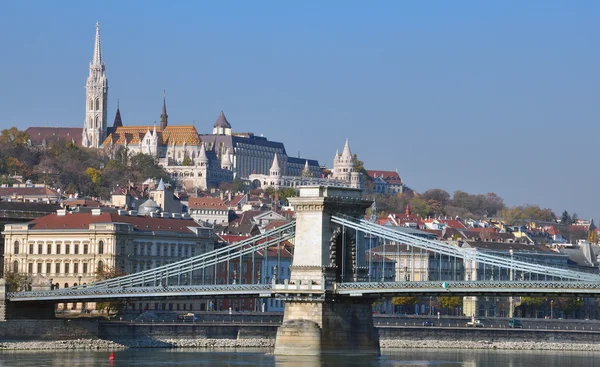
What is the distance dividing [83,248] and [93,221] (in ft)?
6.39

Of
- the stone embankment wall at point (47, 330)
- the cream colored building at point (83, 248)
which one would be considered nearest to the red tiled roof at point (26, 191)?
the cream colored building at point (83, 248)

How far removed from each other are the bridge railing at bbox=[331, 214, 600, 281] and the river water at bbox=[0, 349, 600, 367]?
12.7 feet

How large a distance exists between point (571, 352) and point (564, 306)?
31.0 metres

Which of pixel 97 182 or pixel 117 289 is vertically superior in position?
pixel 97 182

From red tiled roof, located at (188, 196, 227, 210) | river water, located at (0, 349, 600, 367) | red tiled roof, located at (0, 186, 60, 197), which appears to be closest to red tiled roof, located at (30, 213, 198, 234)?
river water, located at (0, 349, 600, 367)

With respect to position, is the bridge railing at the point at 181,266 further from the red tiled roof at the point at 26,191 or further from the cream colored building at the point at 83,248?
the red tiled roof at the point at 26,191

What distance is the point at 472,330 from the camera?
8331 cm

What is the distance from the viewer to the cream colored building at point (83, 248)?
321ft

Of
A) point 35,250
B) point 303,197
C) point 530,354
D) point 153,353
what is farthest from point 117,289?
point 35,250

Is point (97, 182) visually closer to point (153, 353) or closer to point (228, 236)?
point (228, 236)

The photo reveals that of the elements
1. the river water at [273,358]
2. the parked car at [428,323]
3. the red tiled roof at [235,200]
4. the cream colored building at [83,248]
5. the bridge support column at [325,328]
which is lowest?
the river water at [273,358]

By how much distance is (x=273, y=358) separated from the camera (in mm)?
A: 65938

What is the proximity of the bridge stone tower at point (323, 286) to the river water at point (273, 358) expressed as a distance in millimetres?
696

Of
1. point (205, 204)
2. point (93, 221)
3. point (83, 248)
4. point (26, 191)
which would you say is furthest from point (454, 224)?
point (83, 248)
